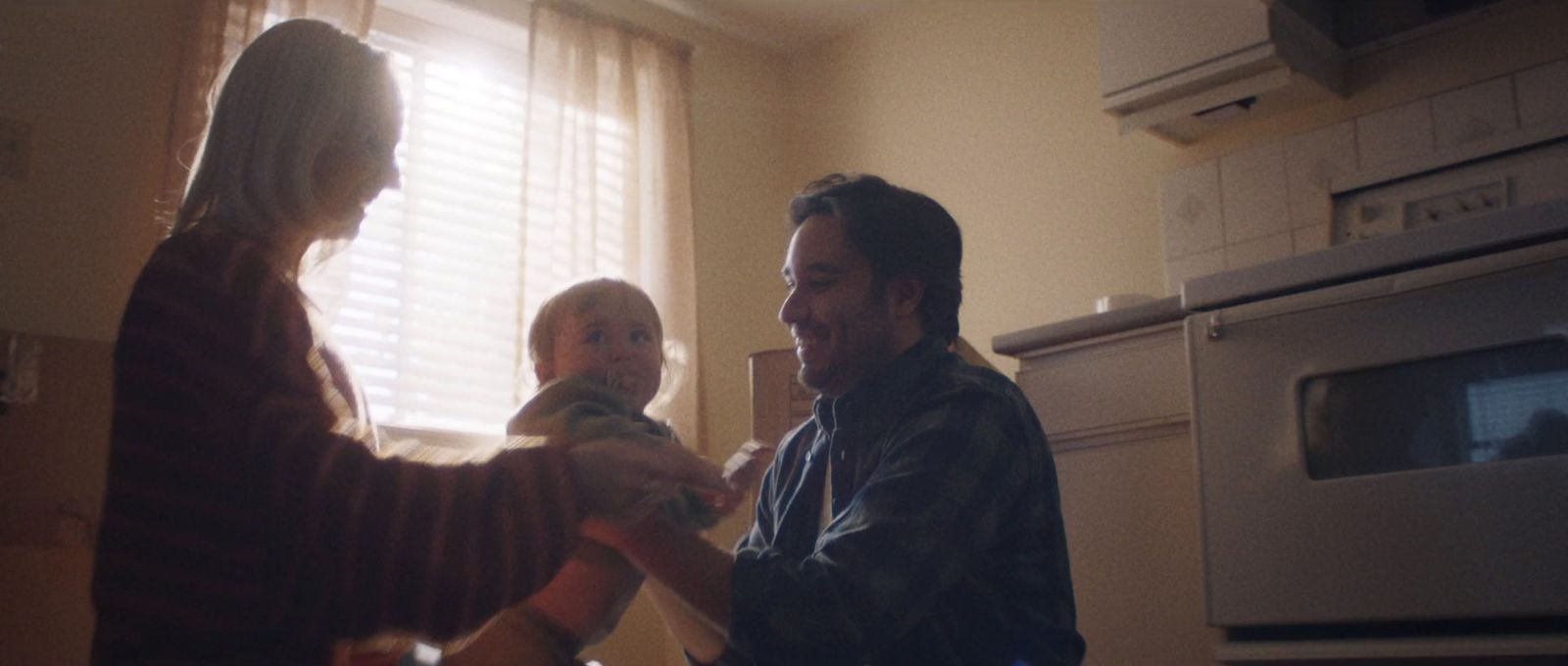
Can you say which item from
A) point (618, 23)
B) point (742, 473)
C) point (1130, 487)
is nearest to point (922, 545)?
point (742, 473)

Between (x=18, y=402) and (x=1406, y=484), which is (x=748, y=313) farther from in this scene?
(x=1406, y=484)

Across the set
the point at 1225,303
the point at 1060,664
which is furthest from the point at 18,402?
the point at 1225,303

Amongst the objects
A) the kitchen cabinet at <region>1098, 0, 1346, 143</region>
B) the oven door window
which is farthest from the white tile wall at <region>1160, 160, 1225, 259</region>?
the oven door window

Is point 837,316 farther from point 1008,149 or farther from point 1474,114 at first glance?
point 1008,149

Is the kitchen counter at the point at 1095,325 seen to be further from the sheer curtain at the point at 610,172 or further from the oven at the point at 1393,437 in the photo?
the sheer curtain at the point at 610,172

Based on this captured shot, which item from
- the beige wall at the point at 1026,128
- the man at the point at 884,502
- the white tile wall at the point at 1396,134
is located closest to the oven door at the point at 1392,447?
the man at the point at 884,502

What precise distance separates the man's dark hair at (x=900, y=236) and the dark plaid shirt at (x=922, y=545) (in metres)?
0.09

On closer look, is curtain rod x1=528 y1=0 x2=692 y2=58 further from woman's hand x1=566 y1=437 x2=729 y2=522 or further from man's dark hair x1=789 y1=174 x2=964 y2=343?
woman's hand x1=566 y1=437 x2=729 y2=522

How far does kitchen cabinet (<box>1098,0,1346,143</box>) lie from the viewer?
2684mm

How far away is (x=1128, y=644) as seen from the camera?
2238 millimetres

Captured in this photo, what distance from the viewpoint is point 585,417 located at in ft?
5.11

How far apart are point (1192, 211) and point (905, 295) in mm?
1649

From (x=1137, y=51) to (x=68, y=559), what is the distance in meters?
2.47

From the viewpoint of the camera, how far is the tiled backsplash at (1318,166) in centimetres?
259
